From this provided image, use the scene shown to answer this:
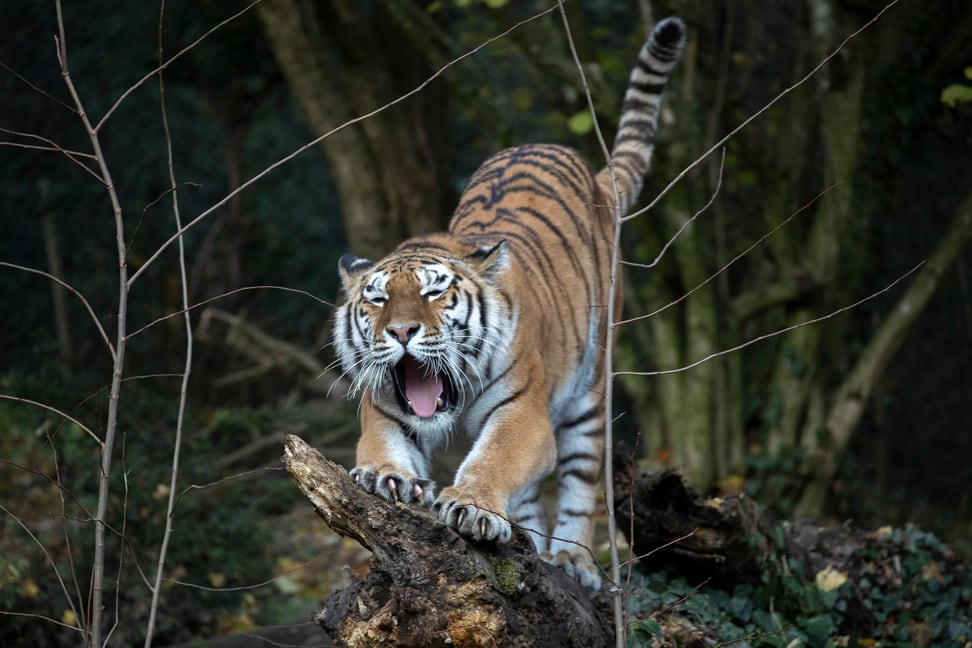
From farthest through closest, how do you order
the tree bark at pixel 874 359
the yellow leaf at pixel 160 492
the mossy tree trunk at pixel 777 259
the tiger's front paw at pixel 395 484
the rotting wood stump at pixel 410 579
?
1. the mossy tree trunk at pixel 777 259
2. the tree bark at pixel 874 359
3. the yellow leaf at pixel 160 492
4. the tiger's front paw at pixel 395 484
5. the rotting wood stump at pixel 410 579

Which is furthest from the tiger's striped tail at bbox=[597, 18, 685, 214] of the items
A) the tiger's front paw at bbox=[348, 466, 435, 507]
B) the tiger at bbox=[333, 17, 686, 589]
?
the tiger's front paw at bbox=[348, 466, 435, 507]

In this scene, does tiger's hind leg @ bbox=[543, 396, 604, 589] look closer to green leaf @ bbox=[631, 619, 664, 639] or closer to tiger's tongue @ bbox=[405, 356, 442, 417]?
green leaf @ bbox=[631, 619, 664, 639]

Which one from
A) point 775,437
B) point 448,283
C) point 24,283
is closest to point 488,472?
point 448,283

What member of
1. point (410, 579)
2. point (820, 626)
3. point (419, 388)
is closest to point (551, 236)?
point (419, 388)

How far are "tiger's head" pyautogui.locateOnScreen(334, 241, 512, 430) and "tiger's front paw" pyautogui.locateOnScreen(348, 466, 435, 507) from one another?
14.0 inches

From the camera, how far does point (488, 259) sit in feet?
13.6

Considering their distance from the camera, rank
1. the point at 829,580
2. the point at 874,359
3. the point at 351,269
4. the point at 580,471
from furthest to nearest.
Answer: the point at 874,359 → the point at 580,471 → the point at 829,580 → the point at 351,269

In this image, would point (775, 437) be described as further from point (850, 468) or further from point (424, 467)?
point (424, 467)

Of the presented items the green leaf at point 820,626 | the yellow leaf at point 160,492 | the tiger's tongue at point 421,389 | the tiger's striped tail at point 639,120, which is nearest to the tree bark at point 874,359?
the tiger's striped tail at point 639,120

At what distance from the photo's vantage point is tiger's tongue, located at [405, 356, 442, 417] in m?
3.83

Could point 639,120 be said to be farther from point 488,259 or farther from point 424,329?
point 424,329

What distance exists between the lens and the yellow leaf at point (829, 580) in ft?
15.5

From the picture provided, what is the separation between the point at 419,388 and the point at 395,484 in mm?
478

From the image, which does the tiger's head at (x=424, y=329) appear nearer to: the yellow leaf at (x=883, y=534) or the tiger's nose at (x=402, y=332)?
the tiger's nose at (x=402, y=332)
